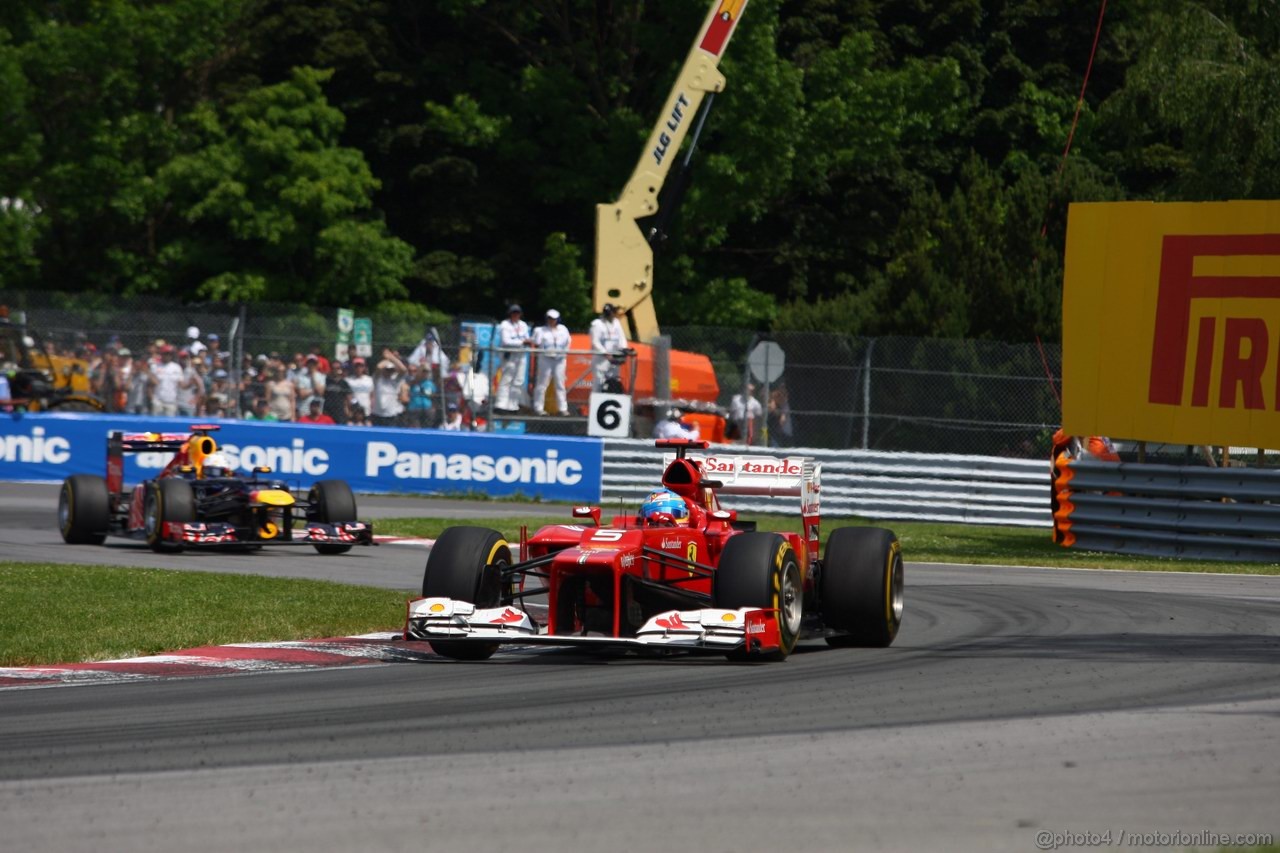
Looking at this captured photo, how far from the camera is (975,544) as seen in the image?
832 inches

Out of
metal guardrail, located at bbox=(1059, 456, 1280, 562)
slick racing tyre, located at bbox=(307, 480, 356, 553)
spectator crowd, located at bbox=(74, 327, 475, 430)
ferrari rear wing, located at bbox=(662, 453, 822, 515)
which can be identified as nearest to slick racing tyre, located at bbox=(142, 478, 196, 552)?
slick racing tyre, located at bbox=(307, 480, 356, 553)

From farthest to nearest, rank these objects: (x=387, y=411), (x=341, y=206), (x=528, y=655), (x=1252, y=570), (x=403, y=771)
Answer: (x=341, y=206) → (x=387, y=411) → (x=1252, y=570) → (x=528, y=655) → (x=403, y=771)

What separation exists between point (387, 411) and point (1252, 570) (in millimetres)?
12823

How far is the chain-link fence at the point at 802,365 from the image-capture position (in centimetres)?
2425

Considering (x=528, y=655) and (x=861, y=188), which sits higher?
(x=861, y=188)

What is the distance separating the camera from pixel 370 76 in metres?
44.1

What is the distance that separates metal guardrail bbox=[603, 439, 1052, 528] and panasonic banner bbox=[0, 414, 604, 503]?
1511 mm

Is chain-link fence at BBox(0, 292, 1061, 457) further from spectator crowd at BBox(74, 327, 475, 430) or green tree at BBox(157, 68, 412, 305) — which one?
green tree at BBox(157, 68, 412, 305)

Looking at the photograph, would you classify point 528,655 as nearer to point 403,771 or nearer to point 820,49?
point 403,771

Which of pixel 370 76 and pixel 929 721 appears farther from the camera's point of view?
pixel 370 76

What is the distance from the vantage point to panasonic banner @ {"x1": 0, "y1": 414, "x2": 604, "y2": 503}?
25.8m

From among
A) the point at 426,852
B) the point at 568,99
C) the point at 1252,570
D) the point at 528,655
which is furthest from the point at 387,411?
the point at 426,852

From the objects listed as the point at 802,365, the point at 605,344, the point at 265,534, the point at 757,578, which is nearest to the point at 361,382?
the point at 605,344

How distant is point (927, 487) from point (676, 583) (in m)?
13.8
